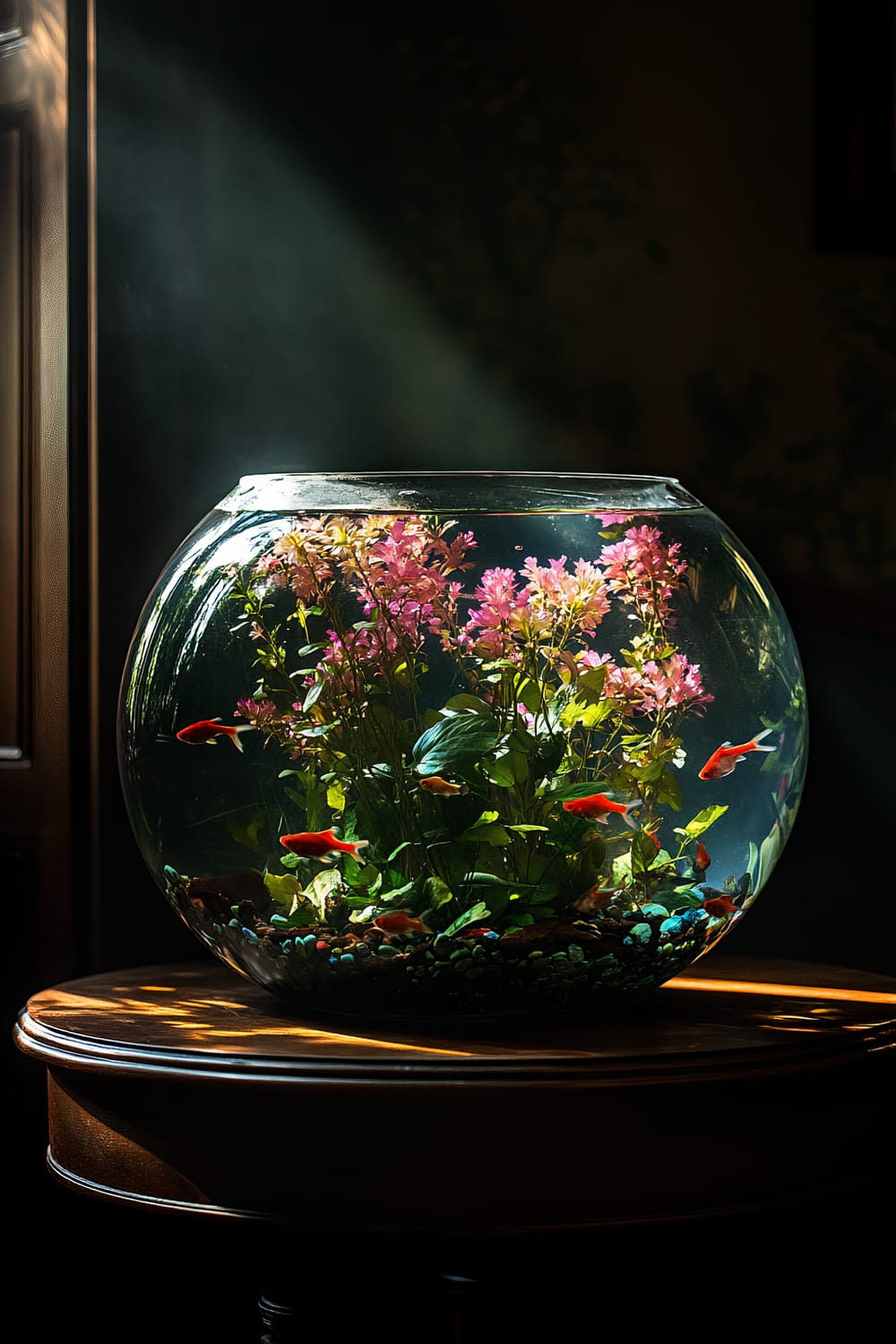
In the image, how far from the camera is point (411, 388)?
161 cm

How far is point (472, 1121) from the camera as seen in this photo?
0.91 m

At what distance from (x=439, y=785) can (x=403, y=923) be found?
100 millimetres

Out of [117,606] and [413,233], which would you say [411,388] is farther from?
[117,606]

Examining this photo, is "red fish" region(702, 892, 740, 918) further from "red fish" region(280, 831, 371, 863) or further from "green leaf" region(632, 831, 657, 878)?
"red fish" region(280, 831, 371, 863)

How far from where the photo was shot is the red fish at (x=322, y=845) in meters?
0.99

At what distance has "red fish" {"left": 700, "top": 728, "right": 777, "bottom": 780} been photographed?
104 centimetres

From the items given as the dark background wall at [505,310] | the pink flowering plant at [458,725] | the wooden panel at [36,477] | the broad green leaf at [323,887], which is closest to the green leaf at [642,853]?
the pink flowering plant at [458,725]

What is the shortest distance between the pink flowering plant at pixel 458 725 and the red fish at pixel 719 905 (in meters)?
0.07

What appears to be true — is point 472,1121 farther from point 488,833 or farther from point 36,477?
point 36,477

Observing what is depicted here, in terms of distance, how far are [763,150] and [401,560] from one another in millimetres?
828

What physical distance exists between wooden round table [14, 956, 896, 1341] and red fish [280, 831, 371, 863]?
0.13m

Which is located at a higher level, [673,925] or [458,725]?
[458,725]

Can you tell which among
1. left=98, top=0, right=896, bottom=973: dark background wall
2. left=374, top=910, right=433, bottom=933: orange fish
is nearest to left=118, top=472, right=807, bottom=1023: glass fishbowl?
left=374, top=910, right=433, bottom=933: orange fish

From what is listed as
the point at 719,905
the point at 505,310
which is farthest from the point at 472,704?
the point at 505,310
